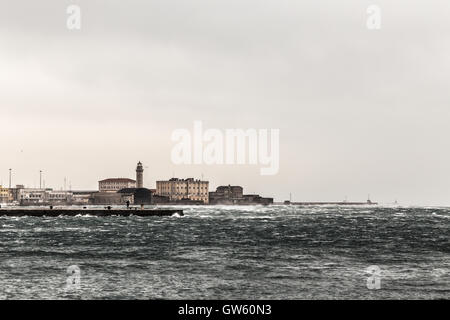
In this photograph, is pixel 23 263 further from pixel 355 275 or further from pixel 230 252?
pixel 355 275

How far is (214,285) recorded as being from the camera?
3059cm

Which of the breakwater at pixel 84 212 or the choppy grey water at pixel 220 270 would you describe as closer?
the choppy grey water at pixel 220 270
